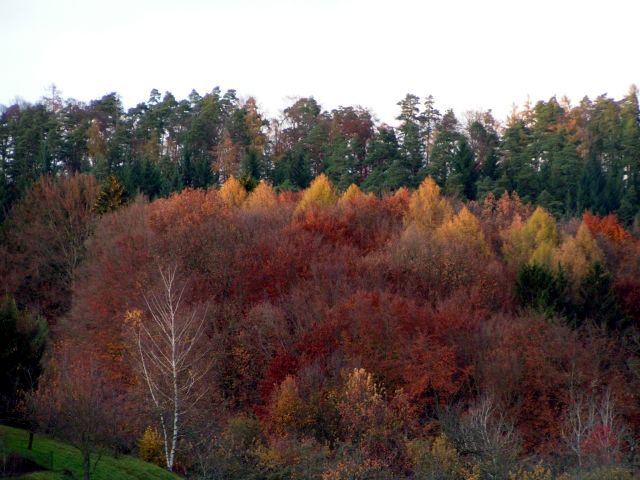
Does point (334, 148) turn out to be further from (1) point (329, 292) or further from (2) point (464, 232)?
(1) point (329, 292)

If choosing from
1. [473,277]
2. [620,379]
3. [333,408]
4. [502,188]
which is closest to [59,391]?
[333,408]

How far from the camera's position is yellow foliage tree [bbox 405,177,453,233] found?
55531 millimetres

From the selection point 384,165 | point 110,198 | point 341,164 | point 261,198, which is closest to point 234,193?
point 261,198

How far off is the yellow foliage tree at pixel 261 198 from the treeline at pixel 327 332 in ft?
0.43

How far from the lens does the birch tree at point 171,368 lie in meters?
29.8

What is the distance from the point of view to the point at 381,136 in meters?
70.4

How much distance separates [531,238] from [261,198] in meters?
17.5

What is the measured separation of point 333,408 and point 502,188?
36515 millimetres

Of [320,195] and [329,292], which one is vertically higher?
[320,195]

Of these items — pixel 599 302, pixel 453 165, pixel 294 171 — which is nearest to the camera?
pixel 599 302

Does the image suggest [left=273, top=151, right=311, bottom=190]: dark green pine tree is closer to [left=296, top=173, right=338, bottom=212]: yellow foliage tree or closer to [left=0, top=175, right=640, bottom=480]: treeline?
[left=0, top=175, right=640, bottom=480]: treeline

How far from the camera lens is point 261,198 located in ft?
191

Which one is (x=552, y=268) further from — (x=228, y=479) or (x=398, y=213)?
(x=228, y=479)

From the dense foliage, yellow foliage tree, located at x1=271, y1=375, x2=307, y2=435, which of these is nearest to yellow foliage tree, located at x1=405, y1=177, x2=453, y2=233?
the dense foliage
